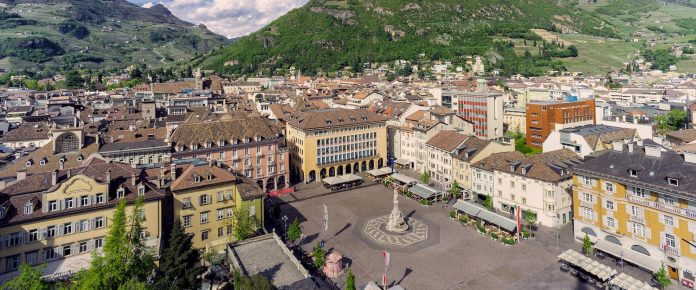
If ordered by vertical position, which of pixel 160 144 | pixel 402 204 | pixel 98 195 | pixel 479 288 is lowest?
pixel 479 288

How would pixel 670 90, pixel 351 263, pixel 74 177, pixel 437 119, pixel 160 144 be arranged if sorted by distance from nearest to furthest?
pixel 74 177, pixel 351 263, pixel 160 144, pixel 437 119, pixel 670 90

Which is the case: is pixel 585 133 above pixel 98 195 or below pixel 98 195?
above

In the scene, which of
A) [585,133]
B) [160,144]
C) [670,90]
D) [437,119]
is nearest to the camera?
[160,144]

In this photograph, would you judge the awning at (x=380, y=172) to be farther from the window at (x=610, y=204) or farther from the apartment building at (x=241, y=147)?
the window at (x=610, y=204)

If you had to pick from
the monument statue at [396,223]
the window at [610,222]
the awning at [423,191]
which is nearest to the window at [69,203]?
the monument statue at [396,223]

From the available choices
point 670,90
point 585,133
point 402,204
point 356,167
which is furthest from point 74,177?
point 670,90

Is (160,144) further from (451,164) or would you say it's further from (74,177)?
(451,164)
